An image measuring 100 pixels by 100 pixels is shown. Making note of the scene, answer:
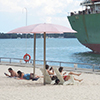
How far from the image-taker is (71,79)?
12398mm

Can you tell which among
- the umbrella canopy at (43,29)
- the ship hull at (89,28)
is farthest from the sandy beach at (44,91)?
the ship hull at (89,28)

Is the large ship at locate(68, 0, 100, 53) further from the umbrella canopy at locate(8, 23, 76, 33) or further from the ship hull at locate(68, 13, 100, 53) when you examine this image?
the umbrella canopy at locate(8, 23, 76, 33)

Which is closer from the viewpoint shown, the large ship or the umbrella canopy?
the umbrella canopy

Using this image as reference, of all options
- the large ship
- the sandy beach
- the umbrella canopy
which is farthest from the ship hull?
the umbrella canopy

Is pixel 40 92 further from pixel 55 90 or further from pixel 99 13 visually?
pixel 99 13

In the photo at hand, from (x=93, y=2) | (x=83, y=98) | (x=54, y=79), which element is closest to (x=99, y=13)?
(x=93, y=2)

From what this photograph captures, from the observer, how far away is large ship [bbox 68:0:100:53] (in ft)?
162

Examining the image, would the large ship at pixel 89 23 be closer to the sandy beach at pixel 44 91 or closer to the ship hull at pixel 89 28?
the ship hull at pixel 89 28

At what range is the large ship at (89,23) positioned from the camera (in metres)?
49.3

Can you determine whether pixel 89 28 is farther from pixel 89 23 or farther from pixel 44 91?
pixel 44 91

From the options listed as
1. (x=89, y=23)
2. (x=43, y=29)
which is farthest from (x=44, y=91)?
(x=89, y=23)

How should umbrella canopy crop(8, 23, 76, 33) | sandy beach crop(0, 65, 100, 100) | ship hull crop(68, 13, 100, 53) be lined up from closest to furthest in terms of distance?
sandy beach crop(0, 65, 100, 100) → umbrella canopy crop(8, 23, 76, 33) → ship hull crop(68, 13, 100, 53)

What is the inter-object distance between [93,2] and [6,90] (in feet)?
149

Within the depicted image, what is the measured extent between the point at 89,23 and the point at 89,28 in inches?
35.6
